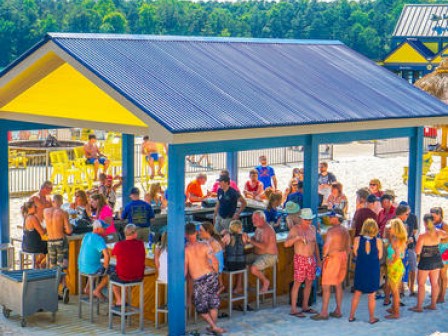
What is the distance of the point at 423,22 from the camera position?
75.3 metres

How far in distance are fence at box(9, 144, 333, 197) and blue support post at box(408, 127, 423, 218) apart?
479 inches

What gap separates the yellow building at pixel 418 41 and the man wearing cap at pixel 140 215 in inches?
1754

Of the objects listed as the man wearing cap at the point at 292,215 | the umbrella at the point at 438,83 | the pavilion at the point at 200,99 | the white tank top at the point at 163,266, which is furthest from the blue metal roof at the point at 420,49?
the white tank top at the point at 163,266

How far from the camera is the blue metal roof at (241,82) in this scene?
11.7m

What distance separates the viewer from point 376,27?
5002 inches

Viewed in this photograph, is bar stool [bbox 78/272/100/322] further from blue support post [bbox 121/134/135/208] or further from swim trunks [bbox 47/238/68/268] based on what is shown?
blue support post [bbox 121/134/135/208]

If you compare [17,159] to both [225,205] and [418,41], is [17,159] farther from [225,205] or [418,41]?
[418,41]

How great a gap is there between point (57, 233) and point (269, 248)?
9.93 feet

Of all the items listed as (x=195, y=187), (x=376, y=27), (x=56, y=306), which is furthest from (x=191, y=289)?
(x=376, y=27)

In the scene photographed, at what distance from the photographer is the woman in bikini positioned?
40.9ft

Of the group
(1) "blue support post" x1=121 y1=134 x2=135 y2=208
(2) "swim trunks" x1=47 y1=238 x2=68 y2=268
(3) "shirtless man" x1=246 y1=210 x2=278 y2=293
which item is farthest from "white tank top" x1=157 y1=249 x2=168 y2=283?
(1) "blue support post" x1=121 y1=134 x2=135 y2=208

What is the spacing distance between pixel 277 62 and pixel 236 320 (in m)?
4.63

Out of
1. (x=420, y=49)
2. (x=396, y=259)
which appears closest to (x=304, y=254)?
(x=396, y=259)

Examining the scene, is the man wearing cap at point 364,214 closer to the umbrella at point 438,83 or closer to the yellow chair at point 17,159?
the umbrella at point 438,83
